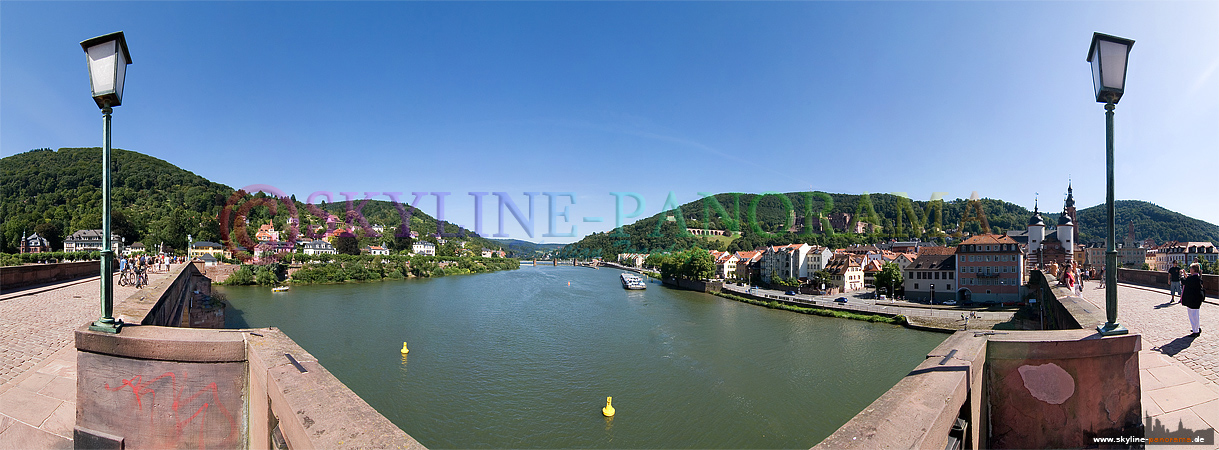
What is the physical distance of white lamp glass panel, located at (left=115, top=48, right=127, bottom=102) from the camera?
16.4 feet

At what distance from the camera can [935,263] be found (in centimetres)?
4109

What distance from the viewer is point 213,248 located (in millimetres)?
59812

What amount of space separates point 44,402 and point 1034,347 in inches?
443

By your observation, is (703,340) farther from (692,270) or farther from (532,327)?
(692,270)

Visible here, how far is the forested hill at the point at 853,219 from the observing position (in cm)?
11050

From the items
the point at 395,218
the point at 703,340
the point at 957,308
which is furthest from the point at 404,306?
the point at 395,218

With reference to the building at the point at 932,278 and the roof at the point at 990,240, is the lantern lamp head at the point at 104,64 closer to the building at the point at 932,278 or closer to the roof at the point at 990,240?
the roof at the point at 990,240

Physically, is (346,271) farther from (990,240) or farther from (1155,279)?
(990,240)

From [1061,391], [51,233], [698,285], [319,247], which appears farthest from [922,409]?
[319,247]

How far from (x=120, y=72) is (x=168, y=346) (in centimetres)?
320

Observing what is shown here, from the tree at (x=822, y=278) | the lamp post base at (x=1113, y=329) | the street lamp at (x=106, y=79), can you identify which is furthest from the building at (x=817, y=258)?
the street lamp at (x=106, y=79)

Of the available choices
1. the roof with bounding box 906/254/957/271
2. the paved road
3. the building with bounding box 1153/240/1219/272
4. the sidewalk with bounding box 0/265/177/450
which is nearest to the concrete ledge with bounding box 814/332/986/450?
the sidewalk with bounding box 0/265/177/450

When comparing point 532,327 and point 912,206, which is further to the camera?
point 912,206

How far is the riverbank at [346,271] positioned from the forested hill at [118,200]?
24890mm
